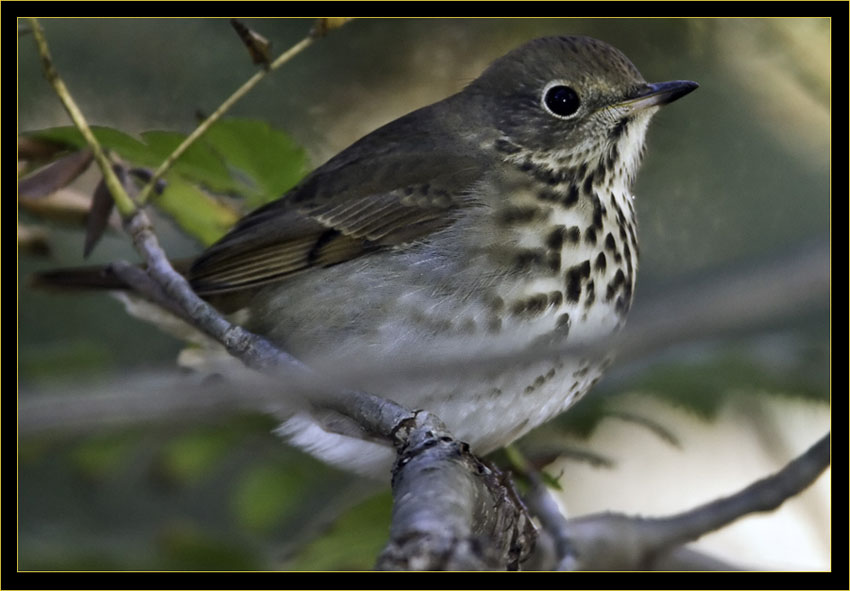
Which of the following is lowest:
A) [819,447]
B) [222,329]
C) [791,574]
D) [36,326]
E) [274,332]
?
[791,574]

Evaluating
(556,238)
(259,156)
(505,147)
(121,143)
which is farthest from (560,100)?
(121,143)

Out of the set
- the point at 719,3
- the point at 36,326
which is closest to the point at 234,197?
the point at 36,326

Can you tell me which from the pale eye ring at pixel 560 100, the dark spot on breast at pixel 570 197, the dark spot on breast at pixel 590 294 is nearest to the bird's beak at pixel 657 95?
A: the pale eye ring at pixel 560 100

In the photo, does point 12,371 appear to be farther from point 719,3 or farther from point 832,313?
point 719,3

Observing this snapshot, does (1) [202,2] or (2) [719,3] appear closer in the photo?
(1) [202,2]

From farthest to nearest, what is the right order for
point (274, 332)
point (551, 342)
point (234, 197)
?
point (234, 197) < point (274, 332) < point (551, 342)

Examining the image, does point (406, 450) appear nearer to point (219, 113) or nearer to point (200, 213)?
point (219, 113)

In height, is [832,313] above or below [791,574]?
above

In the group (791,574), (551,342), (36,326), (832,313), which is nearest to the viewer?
(791,574)
